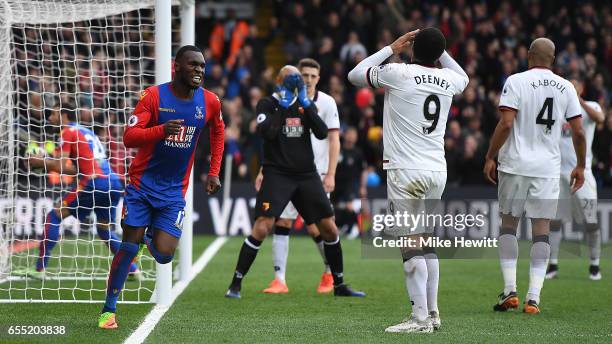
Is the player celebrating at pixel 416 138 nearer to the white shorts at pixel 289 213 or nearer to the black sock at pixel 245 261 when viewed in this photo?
the black sock at pixel 245 261

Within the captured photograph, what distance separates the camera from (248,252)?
10.4 m

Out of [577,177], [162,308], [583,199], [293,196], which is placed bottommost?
[162,308]

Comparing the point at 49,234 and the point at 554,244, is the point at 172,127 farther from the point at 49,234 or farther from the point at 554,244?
the point at 554,244

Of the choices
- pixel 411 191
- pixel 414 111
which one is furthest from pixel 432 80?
pixel 411 191

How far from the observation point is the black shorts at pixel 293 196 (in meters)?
10.2

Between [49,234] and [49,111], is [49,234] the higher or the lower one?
the lower one

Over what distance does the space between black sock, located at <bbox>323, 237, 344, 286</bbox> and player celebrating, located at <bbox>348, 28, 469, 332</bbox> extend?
94.2 inches

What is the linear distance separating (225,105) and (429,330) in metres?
13.4

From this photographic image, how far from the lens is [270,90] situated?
70.4 ft

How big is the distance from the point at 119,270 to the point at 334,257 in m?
2.97

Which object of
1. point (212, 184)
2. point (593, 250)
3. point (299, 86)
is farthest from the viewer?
point (593, 250)

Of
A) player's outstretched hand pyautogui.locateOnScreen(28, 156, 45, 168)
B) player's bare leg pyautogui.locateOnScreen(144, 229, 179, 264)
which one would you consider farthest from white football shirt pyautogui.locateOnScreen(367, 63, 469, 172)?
player's outstretched hand pyautogui.locateOnScreen(28, 156, 45, 168)

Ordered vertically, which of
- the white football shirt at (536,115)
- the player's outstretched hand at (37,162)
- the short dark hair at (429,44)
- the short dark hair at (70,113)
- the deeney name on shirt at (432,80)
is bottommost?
the player's outstretched hand at (37,162)

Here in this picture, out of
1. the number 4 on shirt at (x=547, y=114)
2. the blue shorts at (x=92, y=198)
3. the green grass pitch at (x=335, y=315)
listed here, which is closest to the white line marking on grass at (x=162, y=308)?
the green grass pitch at (x=335, y=315)
